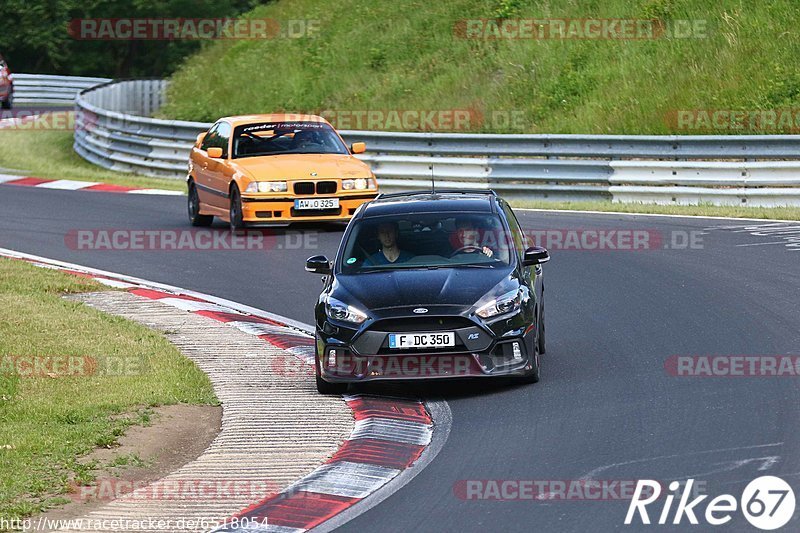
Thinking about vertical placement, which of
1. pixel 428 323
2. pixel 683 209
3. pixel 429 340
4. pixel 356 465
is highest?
pixel 428 323

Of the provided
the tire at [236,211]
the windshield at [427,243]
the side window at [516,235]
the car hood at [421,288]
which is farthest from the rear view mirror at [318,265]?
the tire at [236,211]

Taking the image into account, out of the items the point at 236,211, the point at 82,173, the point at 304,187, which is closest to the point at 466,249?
the point at 304,187

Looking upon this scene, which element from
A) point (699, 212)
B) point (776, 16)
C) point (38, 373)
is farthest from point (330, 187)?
point (776, 16)

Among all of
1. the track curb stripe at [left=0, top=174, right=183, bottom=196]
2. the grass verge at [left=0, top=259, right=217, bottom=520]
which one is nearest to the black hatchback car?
the grass verge at [left=0, top=259, right=217, bottom=520]

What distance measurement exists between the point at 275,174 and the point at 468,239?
27.4ft

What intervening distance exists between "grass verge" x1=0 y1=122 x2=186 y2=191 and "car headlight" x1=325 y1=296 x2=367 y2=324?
15997 millimetres

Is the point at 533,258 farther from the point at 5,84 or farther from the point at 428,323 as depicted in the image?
the point at 5,84

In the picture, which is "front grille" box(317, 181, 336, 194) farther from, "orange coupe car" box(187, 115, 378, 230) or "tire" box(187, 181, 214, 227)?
"tire" box(187, 181, 214, 227)

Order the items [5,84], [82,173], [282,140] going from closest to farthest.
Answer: [282,140] → [82,173] → [5,84]

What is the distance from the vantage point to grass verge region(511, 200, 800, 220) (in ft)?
65.1

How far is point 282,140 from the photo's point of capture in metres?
20.6

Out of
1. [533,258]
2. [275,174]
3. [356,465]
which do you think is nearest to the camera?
[356,465]

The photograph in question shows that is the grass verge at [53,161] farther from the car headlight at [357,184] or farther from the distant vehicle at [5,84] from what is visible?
the car headlight at [357,184]

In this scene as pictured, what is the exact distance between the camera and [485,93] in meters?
30.5
